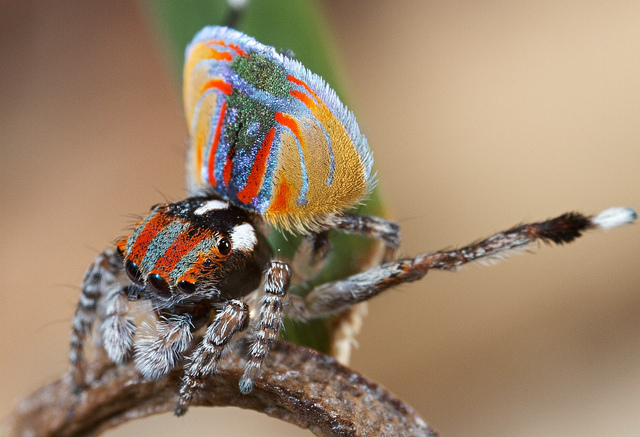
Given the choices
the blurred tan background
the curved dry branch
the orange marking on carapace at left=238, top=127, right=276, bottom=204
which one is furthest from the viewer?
the blurred tan background

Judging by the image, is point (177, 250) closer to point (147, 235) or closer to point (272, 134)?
point (147, 235)

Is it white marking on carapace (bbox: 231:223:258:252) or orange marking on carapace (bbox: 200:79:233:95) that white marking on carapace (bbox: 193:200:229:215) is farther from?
orange marking on carapace (bbox: 200:79:233:95)

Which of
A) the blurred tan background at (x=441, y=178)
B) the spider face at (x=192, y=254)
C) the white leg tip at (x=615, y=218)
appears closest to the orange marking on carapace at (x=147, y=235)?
the spider face at (x=192, y=254)

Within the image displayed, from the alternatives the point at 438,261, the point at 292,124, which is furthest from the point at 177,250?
the point at 438,261

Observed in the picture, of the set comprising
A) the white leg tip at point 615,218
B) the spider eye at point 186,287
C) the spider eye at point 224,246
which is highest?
the white leg tip at point 615,218

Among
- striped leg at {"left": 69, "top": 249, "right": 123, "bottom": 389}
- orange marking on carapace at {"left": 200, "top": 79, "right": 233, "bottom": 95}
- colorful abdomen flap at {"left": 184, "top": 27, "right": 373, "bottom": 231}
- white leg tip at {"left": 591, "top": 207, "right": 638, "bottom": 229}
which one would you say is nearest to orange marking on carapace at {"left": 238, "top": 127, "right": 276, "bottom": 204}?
colorful abdomen flap at {"left": 184, "top": 27, "right": 373, "bottom": 231}

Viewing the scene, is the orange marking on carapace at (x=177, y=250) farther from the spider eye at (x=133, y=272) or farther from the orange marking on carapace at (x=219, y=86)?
the orange marking on carapace at (x=219, y=86)
